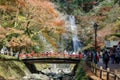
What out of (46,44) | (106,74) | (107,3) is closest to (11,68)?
(46,44)

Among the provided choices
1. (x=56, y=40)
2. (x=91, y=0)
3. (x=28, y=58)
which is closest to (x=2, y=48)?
(x=28, y=58)

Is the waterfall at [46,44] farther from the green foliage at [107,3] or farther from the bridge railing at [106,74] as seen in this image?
the bridge railing at [106,74]

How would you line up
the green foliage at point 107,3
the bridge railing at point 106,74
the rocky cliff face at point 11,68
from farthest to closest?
the green foliage at point 107,3 → the rocky cliff face at point 11,68 → the bridge railing at point 106,74

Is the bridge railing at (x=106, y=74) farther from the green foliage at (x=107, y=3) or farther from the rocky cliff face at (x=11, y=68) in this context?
the green foliage at (x=107, y=3)

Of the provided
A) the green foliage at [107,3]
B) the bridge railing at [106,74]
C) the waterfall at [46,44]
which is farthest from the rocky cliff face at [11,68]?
the green foliage at [107,3]

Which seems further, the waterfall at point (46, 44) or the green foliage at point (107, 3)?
the green foliage at point (107, 3)

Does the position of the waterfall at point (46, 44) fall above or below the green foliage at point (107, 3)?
below

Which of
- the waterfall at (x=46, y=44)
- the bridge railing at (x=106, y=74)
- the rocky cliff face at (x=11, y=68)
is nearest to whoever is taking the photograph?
the bridge railing at (x=106, y=74)

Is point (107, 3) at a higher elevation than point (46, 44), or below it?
higher

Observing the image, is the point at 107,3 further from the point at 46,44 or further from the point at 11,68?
the point at 11,68

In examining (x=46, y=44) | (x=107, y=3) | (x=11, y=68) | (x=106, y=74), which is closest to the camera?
(x=106, y=74)

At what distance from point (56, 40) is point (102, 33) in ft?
36.8

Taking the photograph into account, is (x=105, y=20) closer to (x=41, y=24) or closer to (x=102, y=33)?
(x=102, y=33)

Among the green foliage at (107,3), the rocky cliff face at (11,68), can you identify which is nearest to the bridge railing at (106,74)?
the rocky cliff face at (11,68)
